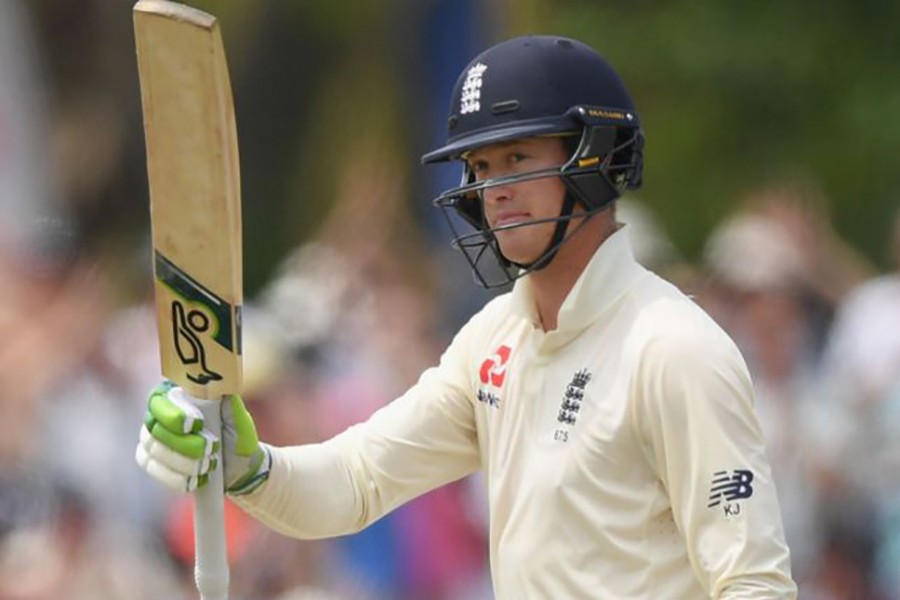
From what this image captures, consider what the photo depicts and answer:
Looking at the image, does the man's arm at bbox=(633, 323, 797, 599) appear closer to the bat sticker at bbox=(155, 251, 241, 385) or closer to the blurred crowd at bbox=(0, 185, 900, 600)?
the bat sticker at bbox=(155, 251, 241, 385)

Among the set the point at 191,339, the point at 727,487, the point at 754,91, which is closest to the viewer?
the point at 727,487

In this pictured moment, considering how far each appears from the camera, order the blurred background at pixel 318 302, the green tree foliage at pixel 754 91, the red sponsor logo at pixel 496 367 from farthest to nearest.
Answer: the green tree foliage at pixel 754 91
the blurred background at pixel 318 302
the red sponsor logo at pixel 496 367

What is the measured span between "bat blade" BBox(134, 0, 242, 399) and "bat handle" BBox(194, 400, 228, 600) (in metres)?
0.04

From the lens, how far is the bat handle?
12.6ft

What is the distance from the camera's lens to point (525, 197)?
153 inches

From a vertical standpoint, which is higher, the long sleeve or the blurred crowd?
the long sleeve

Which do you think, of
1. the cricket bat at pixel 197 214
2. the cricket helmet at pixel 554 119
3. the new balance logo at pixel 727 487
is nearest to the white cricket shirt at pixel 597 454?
the new balance logo at pixel 727 487

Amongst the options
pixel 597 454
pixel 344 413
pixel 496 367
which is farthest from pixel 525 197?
pixel 344 413

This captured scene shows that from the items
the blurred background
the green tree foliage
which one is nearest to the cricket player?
the blurred background

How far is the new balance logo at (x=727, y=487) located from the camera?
3.58m

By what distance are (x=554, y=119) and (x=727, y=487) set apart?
76 cm

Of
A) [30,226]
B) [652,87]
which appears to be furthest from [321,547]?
[652,87]

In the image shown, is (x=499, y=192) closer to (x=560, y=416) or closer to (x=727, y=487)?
(x=560, y=416)

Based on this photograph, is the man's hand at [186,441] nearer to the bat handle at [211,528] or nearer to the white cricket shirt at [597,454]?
the bat handle at [211,528]
